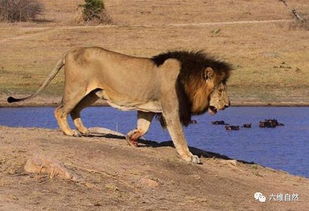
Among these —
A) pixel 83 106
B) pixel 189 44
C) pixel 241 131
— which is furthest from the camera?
pixel 189 44

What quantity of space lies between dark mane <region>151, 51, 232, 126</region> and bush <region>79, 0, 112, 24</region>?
92.5 feet

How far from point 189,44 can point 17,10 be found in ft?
34.7

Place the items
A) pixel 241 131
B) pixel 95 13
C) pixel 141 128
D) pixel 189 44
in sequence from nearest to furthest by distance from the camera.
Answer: pixel 141 128, pixel 241 131, pixel 189 44, pixel 95 13

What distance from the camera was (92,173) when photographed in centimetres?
983

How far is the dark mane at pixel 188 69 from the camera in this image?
37.7 ft

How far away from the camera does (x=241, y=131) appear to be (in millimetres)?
21219

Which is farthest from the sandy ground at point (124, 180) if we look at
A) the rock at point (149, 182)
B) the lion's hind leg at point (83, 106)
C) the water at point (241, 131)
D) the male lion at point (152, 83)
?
the water at point (241, 131)

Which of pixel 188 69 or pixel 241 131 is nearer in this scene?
pixel 188 69

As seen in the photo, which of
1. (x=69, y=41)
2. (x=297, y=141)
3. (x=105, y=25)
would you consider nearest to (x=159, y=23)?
(x=105, y=25)

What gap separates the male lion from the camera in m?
11.5

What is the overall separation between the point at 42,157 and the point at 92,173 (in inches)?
20.4

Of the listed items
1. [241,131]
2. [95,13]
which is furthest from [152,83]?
[95,13]

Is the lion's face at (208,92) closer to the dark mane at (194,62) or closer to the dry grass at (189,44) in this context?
the dark mane at (194,62)

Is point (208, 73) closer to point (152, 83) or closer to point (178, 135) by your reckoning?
point (152, 83)
